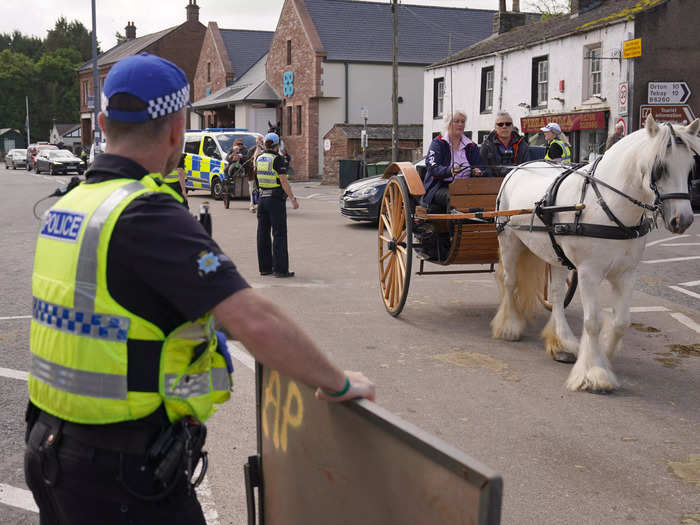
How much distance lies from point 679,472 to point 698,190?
2399mm

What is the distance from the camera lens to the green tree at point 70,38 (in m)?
104

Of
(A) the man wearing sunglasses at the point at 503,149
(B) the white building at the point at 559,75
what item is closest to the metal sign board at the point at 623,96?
(B) the white building at the point at 559,75

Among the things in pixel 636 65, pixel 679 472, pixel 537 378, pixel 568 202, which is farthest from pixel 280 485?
pixel 636 65

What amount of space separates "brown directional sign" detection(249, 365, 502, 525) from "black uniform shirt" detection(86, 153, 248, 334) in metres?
0.46

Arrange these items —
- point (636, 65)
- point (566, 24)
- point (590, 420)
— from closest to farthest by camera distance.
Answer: point (590, 420), point (636, 65), point (566, 24)

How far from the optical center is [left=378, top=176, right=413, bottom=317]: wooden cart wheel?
812 centimetres

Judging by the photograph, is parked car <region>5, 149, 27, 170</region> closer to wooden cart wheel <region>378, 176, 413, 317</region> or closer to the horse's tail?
wooden cart wheel <region>378, 176, 413, 317</region>

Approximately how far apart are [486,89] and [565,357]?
27.9 meters

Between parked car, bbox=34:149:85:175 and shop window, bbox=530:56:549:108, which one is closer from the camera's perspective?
shop window, bbox=530:56:549:108

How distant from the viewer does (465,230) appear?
26.5 feet

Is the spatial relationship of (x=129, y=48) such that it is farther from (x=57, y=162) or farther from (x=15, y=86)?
(x=57, y=162)

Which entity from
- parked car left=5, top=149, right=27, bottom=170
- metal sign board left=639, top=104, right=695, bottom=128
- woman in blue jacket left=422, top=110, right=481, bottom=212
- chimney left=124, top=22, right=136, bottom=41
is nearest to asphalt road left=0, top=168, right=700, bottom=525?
woman in blue jacket left=422, top=110, right=481, bottom=212

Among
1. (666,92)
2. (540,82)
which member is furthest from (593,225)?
(540,82)

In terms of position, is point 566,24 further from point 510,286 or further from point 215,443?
point 215,443
